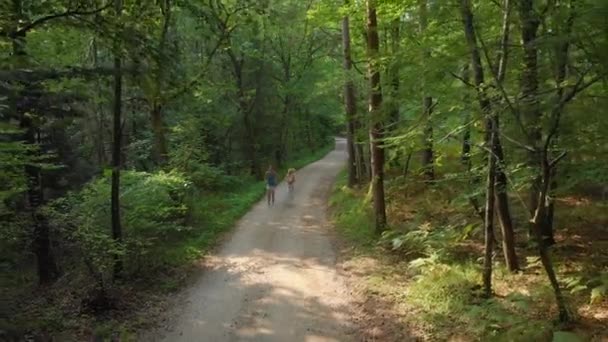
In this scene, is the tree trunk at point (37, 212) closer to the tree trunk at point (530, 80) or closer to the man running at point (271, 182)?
the tree trunk at point (530, 80)

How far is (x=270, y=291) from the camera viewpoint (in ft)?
35.6

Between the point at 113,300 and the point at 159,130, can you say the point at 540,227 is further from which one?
the point at 159,130

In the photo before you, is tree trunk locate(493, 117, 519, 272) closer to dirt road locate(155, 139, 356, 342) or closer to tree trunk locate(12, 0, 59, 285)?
dirt road locate(155, 139, 356, 342)

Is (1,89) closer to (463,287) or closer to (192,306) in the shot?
(192,306)

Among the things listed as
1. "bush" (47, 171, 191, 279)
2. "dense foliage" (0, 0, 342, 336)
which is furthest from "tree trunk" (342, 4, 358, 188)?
"bush" (47, 171, 191, 279)

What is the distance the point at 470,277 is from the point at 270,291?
409cm

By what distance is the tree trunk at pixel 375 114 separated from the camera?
44.2 feet

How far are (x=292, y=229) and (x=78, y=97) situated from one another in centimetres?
910

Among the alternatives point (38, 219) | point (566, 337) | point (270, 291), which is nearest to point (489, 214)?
point (566, 337)

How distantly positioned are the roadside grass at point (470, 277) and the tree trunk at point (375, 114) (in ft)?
2.65

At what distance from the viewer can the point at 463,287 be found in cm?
940

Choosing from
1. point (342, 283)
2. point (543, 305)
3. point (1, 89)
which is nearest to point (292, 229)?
point (342, 283)

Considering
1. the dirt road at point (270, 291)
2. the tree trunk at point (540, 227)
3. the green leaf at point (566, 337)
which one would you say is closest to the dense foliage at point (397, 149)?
the tree trunk at point (540, 227)

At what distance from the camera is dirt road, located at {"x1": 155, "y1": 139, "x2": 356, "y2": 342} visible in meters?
8.82
